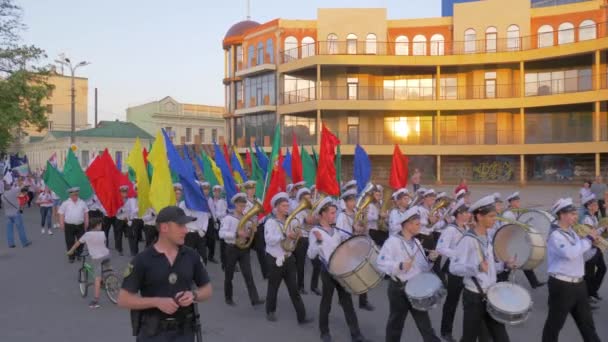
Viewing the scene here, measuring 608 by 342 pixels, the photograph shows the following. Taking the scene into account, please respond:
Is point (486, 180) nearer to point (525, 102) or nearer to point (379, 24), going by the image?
point (525, 102)

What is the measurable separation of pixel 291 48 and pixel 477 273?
38331 mm

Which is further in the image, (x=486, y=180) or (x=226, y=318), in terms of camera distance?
(x=486, y=180)

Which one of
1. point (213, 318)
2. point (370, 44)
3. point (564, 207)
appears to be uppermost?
point (370, 44)

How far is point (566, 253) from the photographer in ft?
20.3

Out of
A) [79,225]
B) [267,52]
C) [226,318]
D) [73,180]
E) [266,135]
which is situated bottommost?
A: [226,318]

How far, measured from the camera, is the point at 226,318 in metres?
8.62

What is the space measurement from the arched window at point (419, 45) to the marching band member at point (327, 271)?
35.2 metres

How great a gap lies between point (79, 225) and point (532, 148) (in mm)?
30715

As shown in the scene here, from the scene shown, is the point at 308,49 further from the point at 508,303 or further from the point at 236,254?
the point at 508,303

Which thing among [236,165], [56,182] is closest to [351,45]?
[236,165]

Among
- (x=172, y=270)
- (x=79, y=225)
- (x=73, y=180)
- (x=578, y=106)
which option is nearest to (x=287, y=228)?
(x=172, y=270)

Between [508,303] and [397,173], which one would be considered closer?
[508,303]

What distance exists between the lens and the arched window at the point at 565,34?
37.8 m

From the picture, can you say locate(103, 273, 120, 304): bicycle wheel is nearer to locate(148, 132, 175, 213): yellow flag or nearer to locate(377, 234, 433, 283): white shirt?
locate(148, 132, 175, 213): yellow flag
